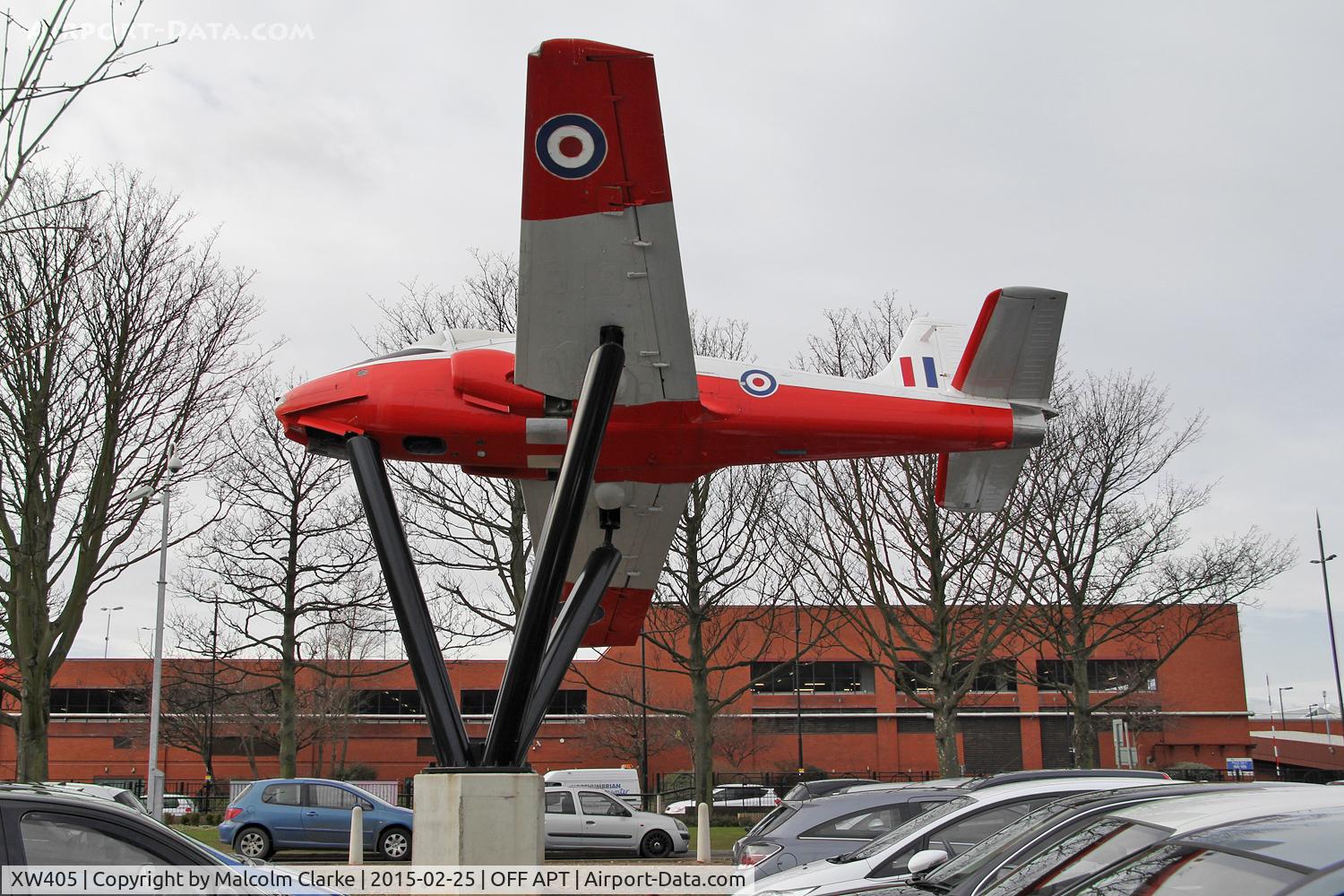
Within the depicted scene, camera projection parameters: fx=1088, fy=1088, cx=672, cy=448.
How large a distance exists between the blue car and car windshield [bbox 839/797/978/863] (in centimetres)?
1249

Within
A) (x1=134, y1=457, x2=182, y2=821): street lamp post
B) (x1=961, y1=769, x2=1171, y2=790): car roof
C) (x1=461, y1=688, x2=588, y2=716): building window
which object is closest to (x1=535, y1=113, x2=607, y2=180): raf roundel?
(x1=961, y1=769, x2=1171, y2=790): car roof

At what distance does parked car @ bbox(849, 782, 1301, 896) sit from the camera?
483cm

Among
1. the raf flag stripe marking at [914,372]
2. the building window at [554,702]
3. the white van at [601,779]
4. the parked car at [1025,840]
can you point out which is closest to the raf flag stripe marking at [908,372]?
the raf flag stripe marking at [914,372]

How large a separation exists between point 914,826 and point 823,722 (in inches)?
1739

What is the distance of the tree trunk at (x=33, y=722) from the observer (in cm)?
1778

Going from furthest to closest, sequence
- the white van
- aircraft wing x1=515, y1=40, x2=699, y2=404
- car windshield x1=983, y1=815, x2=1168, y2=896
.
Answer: the white van < aircraft wing x1=515, y1=40, x2=699, y2=404 < car windshield x1=983, y1=815, x2=1168, y2=896

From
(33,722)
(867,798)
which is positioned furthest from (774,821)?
(33,722)

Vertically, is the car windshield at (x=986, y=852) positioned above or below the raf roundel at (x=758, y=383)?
below

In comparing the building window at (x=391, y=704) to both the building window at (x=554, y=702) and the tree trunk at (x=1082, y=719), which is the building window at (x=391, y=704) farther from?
the tree trunk at (x=1082, y=719)

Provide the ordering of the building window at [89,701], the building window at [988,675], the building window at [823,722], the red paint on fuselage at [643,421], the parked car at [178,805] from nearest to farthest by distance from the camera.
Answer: the red paint on fuselage at [643,421] → the building window at [988,675] → the parked car at [178,805] → the building window at [823,722] → the building window at [89,701]

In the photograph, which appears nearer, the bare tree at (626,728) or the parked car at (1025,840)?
the parked car at (1025,840)

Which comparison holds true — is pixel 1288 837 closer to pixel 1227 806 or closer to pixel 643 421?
pixel 1227 806

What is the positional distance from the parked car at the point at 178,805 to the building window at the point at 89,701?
2044 cm

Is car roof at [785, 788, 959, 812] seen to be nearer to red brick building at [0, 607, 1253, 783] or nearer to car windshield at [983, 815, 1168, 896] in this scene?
car windshield at [983, 815, 1168, 896]
